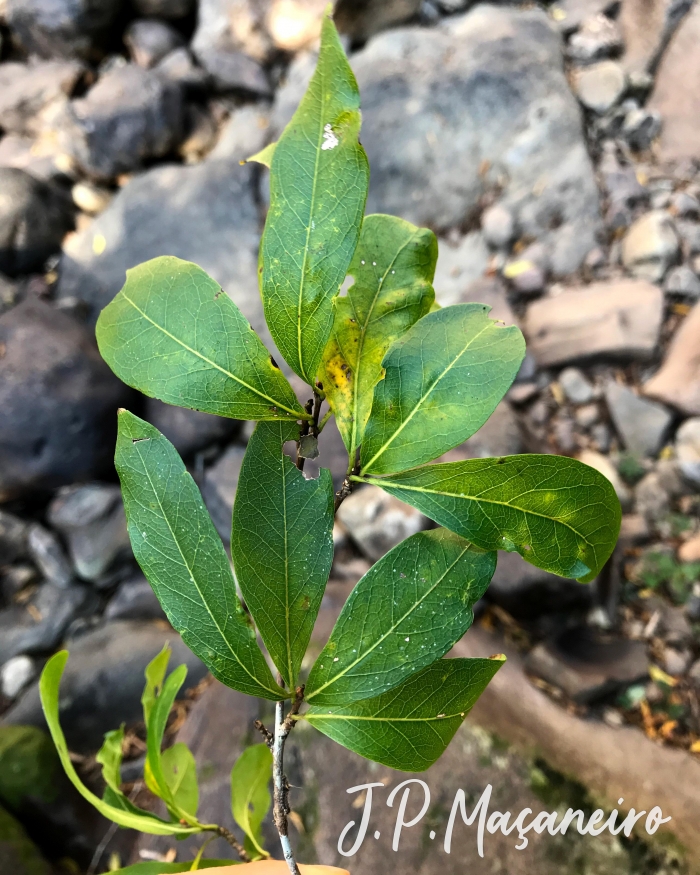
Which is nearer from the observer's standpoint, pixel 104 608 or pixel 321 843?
pixel 321 843

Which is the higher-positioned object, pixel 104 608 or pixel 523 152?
pixel 523 152

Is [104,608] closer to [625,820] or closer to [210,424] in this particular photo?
[210,424]

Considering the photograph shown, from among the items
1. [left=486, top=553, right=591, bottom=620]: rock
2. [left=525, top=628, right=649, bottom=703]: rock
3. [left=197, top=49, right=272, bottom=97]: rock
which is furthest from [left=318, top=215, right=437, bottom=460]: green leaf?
[left=197, top=49, right=272, bottom=97]: rock

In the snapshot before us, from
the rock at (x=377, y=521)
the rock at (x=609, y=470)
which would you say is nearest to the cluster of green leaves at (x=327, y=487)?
the rock at (x=377, y=521)

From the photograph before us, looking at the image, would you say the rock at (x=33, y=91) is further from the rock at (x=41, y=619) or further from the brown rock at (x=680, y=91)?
the brown rock at (x=680, y=91)

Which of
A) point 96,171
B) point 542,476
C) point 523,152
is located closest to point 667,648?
point 542,476

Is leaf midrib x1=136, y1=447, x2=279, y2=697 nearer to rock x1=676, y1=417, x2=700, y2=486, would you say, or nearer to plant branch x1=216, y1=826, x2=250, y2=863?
plant branch x1=216, y1=826, x2=250, y2=863
